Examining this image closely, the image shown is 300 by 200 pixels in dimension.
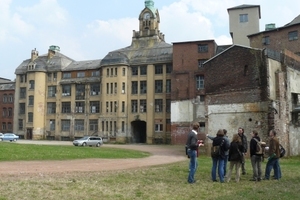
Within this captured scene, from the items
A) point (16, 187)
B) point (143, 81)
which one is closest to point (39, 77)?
point (143, 81)

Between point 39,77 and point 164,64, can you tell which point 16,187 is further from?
point 39,77

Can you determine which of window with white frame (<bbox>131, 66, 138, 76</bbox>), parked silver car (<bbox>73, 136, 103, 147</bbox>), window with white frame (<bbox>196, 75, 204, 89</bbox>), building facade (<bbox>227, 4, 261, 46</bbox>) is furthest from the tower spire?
parked silver car (<bbox>73, 136, 103, 147</bbox>)

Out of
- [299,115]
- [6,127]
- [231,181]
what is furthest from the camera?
[6,127]

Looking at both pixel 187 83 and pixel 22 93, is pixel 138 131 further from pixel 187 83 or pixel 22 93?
pixel 22 93

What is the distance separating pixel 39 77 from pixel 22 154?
41.9m

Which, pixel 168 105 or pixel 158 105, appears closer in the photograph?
pixel 168 105

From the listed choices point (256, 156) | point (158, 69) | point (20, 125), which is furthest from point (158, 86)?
point (256, 156)

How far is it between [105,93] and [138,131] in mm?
8443

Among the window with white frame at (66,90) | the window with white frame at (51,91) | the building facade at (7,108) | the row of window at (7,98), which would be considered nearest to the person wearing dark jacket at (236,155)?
the window with white frame at (66,90)

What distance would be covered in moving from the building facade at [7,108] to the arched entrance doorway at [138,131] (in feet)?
91.7

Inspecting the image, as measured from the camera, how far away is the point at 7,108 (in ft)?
226

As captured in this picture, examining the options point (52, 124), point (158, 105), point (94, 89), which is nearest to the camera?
point (158, 105)

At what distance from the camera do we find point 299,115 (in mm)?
27094

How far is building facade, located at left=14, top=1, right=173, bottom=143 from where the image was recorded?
53688mm
